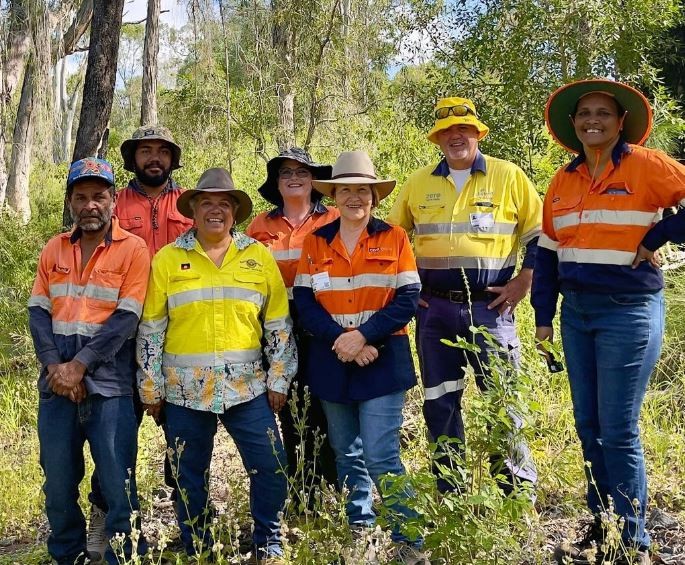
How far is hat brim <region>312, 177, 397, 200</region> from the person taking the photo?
3.78m

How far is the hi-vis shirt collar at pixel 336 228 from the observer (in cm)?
383

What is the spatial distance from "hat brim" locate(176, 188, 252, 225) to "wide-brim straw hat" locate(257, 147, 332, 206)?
322mm

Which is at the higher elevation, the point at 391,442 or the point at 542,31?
the point at 542,31

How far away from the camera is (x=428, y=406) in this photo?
404 cm

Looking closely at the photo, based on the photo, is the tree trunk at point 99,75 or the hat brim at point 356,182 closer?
the hat brim at point 356,182

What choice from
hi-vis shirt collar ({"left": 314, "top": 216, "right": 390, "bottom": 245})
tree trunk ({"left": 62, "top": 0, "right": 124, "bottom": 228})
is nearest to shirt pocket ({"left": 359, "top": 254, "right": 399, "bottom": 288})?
hi-vis shirt collar ({"left": 314, "top": 216, "right": 390, "bottom": 245})

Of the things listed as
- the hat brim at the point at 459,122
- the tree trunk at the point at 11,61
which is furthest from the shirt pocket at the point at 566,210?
the tree trunk at the point at 11,61

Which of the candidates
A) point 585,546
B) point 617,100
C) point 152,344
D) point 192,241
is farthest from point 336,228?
point 585,546

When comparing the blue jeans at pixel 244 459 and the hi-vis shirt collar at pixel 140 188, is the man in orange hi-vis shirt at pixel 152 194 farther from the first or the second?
the blue jeans at pixel 244 459

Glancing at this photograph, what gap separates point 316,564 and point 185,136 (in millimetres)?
9164

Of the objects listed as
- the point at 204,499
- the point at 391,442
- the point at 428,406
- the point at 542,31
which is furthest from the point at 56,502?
the point at 542,31

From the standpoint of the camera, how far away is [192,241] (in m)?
3.82

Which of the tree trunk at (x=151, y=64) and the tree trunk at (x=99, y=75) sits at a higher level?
the tree trunk at (x=151, y=64)

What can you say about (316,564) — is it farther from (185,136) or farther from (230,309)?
(185,136)
